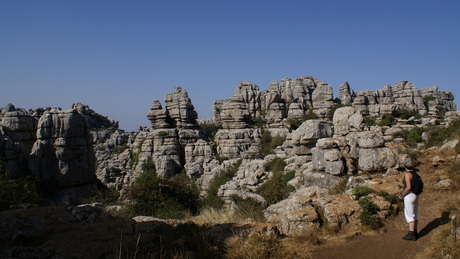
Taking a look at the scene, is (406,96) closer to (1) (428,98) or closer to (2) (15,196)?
(1) (428,98)

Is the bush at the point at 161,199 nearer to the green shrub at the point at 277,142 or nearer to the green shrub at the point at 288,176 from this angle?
the green shrub at the point at 288,176

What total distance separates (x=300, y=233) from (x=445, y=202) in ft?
10.8

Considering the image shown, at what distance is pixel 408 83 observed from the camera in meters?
52.4

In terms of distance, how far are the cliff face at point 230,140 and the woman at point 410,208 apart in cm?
150

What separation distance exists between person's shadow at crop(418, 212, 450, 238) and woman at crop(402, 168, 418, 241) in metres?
0.24

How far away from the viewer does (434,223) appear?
19.0 ft

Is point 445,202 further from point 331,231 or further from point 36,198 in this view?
point 36,198

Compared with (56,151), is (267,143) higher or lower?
lower

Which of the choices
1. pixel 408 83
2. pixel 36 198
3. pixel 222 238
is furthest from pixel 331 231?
pixel 408 83

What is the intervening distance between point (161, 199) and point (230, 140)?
80.7 ft

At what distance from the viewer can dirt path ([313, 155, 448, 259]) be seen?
4836mm

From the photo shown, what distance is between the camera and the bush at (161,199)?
28.6ft

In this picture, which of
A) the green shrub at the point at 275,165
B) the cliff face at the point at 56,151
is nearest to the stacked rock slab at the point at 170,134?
the cliff face at the point at 56,151

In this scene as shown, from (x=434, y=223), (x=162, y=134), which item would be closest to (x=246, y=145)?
(x=162, y=134)
